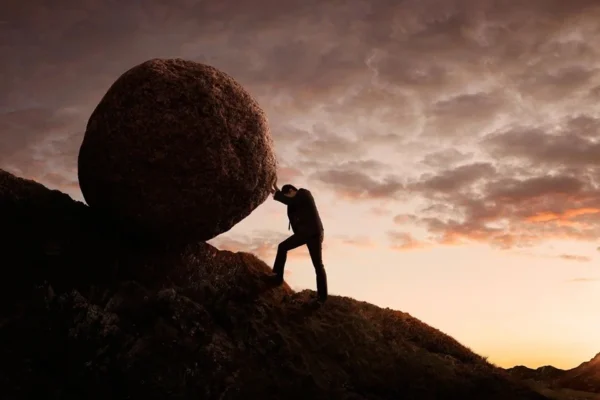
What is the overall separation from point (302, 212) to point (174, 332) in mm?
4195

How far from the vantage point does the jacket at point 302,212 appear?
40.9 ft

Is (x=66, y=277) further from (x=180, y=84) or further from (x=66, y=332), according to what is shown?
(x=180, y=84)

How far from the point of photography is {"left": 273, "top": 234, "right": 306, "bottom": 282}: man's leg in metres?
12.5

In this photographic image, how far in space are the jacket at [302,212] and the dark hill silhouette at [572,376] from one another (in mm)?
6041

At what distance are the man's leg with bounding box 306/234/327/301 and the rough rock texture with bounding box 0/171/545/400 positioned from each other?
43 cm

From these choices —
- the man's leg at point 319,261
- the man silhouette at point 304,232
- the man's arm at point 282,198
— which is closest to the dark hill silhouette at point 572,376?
the man's leg at point 319,261

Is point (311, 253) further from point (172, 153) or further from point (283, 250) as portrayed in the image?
point (172, 153)

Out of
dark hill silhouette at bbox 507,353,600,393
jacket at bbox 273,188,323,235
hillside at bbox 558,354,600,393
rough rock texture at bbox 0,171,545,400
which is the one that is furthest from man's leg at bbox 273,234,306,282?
hillside at bbox 558,354,600,393

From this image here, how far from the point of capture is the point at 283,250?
41.9 ft

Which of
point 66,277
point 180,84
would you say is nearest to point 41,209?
point 66,277

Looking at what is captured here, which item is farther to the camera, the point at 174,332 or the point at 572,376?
the point at 572,376

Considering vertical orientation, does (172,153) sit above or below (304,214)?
above

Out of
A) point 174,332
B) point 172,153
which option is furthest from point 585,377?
point 172,153

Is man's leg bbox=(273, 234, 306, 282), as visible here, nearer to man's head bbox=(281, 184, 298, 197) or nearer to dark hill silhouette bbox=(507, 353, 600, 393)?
man's head bbox=(281, 184, 298, 197)
